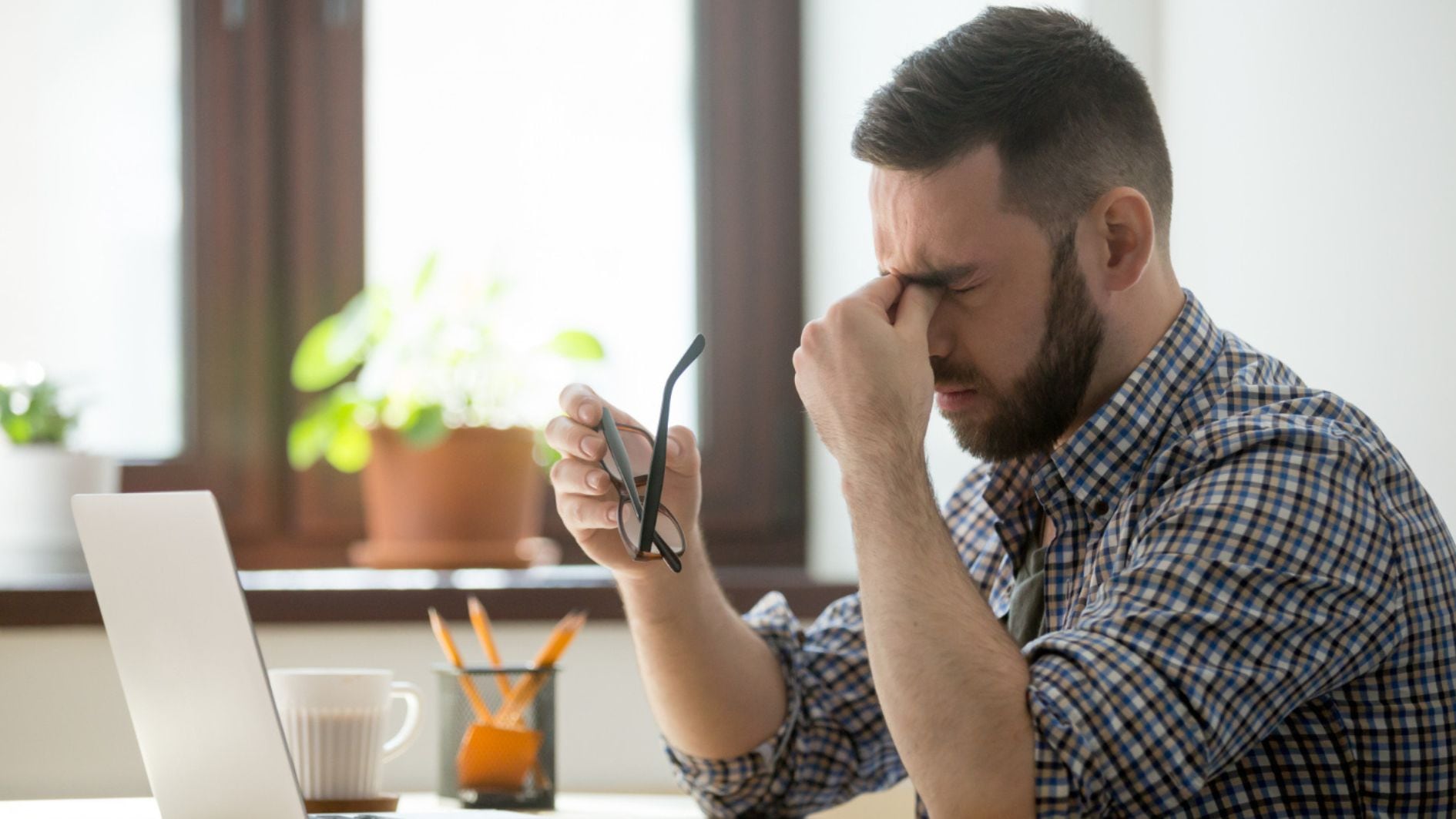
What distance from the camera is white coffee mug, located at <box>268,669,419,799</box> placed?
4.19ft

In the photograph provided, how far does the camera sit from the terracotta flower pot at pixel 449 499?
6.76ft

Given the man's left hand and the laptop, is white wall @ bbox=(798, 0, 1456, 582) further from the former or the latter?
the laptop

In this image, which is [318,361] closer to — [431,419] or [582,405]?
[431,419]

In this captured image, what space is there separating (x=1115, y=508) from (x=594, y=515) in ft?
1.40

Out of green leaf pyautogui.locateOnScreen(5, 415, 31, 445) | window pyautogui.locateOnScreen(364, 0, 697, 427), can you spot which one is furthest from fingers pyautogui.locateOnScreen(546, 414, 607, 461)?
green leaf pyautogui.locateOnScreen(5, 415, 31, 445)

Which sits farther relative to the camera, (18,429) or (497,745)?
(18,429)

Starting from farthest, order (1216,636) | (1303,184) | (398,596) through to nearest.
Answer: (398,596), (1303,184), (1216,636)

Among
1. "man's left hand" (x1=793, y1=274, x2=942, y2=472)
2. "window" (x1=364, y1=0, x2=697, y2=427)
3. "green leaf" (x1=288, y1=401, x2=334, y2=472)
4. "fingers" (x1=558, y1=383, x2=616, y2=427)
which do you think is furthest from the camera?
"window" (x1=364, y1=0, x2=697, y2=427)

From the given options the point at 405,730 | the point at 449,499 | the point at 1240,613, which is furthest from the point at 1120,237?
the point at 449,499

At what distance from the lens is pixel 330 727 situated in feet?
4.21

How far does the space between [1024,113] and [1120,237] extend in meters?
0.13

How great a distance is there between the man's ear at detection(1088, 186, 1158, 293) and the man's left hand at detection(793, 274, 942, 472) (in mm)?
143

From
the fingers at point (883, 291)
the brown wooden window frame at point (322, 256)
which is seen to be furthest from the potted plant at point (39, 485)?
the fingers at point (883, 291)

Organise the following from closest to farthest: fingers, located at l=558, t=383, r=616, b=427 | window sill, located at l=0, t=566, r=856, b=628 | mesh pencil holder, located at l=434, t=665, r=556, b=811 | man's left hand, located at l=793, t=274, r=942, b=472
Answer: man's left hand, located at l=793, t=274, r=942, b=472
fingers, located at l=558, t=383, r=616, b=427
mesh pencil holder, located at l=434, t=665, r=556, b=811
window sill, located at l=0, t=566, r=856, b=628
